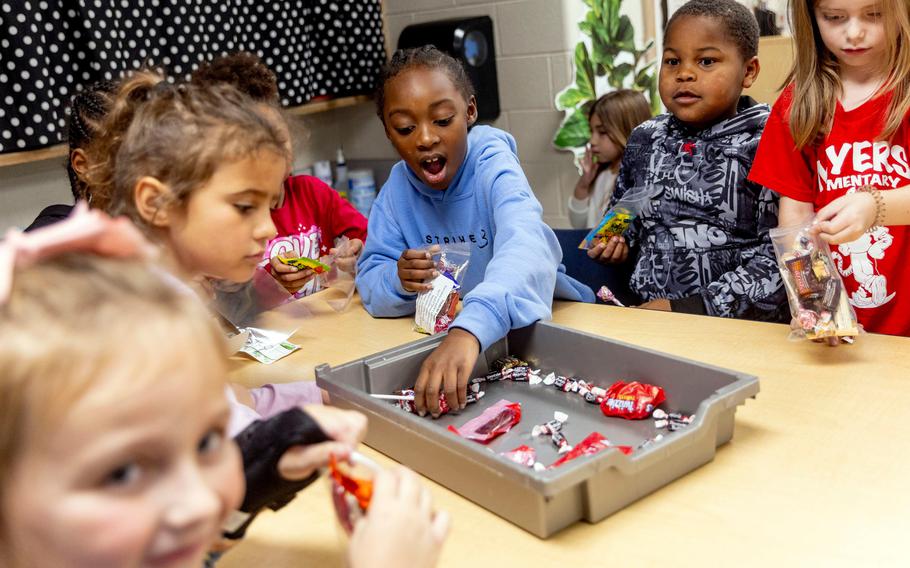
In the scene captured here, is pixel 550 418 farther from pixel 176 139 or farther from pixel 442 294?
pixel 176 139

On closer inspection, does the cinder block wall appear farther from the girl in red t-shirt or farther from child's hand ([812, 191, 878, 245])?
child's hand ([812, 191, 878, 245])

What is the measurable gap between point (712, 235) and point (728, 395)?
3.29 feet

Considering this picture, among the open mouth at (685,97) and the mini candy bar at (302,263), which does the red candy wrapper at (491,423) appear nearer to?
the mini candy bar at (302,263)

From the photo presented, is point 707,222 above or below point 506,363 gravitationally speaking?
above

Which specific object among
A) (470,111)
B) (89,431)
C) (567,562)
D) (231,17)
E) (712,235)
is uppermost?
(231,17)

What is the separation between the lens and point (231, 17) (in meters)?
3.14

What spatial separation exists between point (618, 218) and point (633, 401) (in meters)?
0.90

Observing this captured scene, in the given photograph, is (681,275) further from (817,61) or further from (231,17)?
(231,17)

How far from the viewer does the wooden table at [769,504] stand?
2.77 ft

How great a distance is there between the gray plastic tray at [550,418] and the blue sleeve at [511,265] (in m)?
0.05

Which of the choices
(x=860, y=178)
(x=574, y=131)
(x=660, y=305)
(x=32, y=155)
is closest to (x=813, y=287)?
(x=860, y=178)

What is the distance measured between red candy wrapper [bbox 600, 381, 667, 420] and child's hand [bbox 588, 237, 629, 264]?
33.7 inches

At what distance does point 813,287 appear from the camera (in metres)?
1.28

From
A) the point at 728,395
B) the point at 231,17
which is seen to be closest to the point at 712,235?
the point at 728,395
